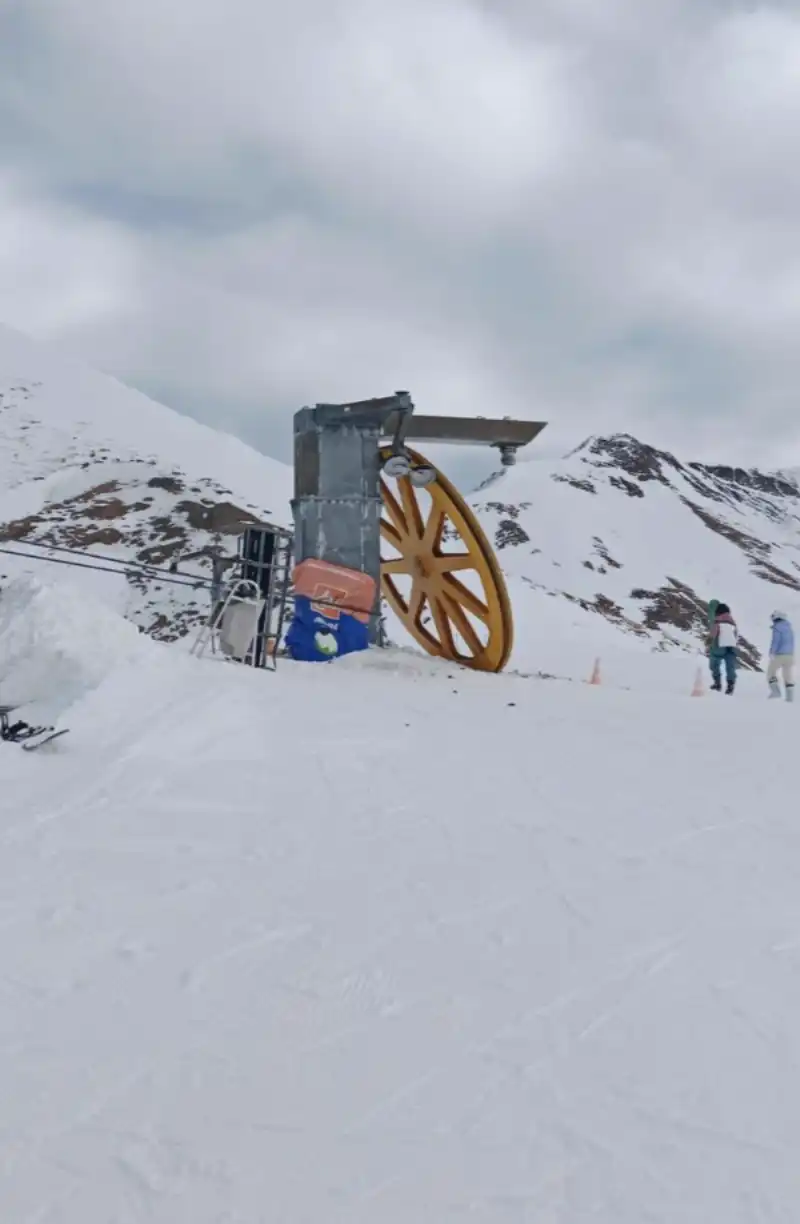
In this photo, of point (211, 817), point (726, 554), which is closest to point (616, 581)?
point (726, 554)

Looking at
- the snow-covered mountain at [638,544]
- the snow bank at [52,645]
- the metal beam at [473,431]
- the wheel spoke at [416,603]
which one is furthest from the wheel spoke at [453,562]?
the snow-covered mountain at [638,544]

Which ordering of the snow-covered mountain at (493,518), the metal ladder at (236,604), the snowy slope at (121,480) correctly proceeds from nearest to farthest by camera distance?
1. the metal ladder at (236,604)
2. the snowy slope at (121,480)
3. the snow-covered mountain at (493,518)

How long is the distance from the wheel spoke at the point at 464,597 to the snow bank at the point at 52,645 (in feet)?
22.0

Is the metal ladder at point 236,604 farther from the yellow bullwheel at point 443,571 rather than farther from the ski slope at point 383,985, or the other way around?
the ski slope at point 383,985

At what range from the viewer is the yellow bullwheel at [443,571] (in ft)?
47.0

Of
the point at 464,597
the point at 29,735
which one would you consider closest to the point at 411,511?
the point at 464,597

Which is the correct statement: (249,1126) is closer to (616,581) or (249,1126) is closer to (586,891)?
(586,891)

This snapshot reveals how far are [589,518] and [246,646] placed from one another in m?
74.1

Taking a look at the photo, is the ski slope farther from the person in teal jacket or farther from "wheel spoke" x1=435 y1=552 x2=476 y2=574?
the person in teal jacket

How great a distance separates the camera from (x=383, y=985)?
4.00 metres

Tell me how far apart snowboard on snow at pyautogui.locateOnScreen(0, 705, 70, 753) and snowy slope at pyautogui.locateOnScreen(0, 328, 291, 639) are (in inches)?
246

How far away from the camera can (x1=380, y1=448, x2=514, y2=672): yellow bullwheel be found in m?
14.3

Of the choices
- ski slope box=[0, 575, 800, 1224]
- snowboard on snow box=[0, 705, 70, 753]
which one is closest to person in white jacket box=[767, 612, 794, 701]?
ski slope box=[0, 575, 800, 1224]

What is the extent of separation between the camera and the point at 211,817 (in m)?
6.21
